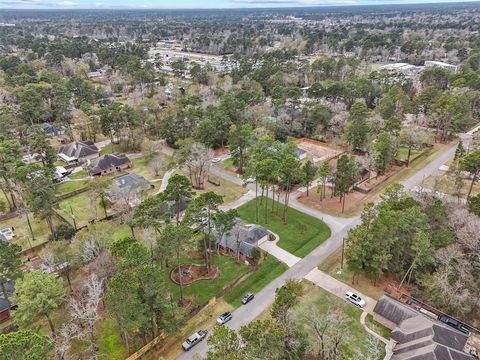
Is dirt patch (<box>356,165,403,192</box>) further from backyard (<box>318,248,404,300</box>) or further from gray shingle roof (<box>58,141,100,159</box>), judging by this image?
gray shingle roof (<box>58,141,100,159</box>)

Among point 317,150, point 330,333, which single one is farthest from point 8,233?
point 317,150

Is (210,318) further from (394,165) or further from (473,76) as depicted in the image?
(473,76)

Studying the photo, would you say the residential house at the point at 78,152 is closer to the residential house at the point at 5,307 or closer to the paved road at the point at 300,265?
the paved road at the point at 300,265

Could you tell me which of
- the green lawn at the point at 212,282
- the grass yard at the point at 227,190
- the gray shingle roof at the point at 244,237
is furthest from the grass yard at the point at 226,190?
the green lawn at the point at 212,282

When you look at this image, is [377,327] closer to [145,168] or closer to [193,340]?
[193,340]

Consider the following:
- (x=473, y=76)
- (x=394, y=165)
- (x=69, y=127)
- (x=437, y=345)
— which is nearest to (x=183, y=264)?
(x=437, y=345)
